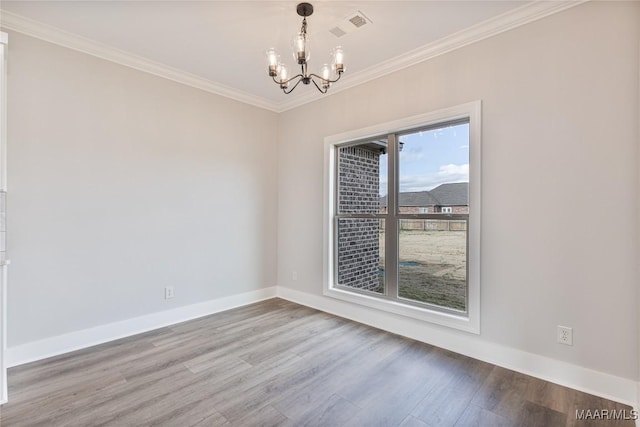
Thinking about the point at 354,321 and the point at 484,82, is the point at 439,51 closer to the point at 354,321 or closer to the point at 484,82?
the point at 484,82

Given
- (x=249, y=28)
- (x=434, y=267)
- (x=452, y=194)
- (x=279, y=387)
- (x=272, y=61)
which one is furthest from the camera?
(x=434, y=267)

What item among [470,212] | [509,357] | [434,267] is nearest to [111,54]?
[470,212]

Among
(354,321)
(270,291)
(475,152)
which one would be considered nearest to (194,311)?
(270,291)

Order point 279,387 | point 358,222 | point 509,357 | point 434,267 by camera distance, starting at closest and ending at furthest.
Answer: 1. point 279,387
2. point 509,357
3. point 434,267
4. point 358,222

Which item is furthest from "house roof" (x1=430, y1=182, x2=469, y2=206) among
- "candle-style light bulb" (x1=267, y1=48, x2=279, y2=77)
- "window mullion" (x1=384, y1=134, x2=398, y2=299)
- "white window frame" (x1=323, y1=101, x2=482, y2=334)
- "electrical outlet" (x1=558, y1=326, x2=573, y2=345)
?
"candle-style light bulb" (x1=267, y1=48, x2=279, y2=77)

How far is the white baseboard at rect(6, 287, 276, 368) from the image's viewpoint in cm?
250

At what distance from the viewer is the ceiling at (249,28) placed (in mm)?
2312

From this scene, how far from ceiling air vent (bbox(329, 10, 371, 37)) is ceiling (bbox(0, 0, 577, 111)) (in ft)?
0.11

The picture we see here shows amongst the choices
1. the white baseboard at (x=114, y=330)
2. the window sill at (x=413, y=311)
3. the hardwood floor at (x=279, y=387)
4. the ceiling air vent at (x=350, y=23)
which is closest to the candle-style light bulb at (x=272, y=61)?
the ceiling air vent at (x=350, y=23)

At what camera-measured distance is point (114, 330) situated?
297 centimetres

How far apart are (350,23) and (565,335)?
289cm

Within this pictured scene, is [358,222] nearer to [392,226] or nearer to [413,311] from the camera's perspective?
[392,226]

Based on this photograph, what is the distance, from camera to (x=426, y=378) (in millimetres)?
2295

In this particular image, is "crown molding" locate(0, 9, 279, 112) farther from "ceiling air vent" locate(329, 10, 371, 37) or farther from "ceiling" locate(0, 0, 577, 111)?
"ceiling air vent" locate(329, 10, 371, 37)
